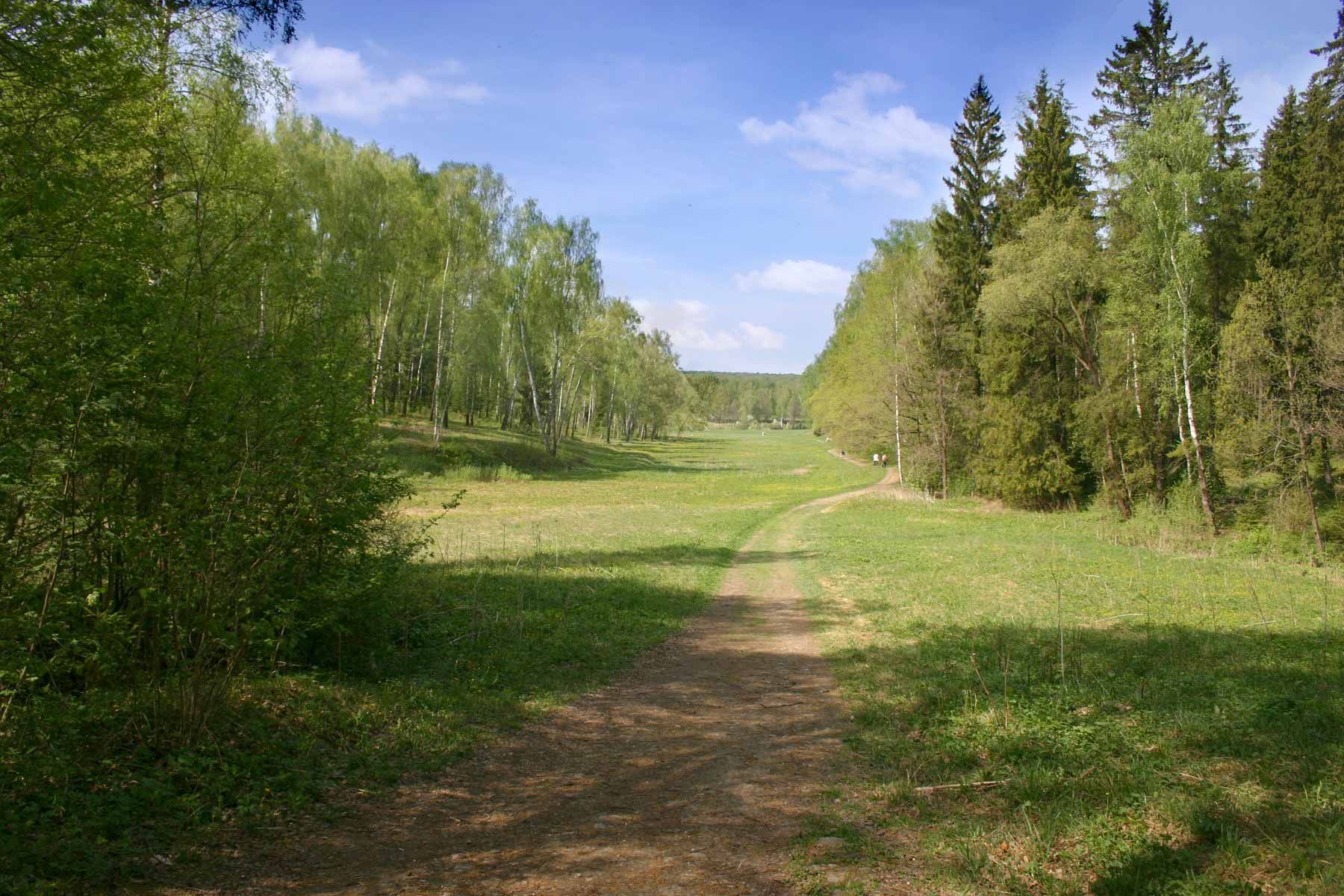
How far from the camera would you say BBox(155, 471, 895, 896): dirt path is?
450cm

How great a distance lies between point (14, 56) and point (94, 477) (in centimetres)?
315

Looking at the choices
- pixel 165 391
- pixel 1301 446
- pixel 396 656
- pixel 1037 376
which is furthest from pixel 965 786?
pixel 1037 376

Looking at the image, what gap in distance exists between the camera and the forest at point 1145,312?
23.0m

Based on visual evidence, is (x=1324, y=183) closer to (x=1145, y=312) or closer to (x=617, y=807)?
(x=1145, y=312)

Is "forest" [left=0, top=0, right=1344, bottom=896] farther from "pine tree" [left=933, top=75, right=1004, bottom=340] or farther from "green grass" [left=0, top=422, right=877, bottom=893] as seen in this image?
"pine tree" [left=933, top=75, right=1004, bottom=340]

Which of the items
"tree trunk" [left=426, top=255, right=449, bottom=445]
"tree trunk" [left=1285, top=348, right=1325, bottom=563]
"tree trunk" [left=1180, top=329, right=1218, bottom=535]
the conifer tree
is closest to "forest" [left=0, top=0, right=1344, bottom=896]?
"tree trunk" [left=1285, top=348, right=1325, bottom=563]

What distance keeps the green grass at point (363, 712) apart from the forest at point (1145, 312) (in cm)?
1686

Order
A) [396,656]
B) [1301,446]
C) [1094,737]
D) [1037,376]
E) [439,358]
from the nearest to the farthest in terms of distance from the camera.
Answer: [1094,737] → [396,656] → [1301,446] → [1037,376] → [439,358]

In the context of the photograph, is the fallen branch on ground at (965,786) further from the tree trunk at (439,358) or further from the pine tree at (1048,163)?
the tree trunk at (439,358)

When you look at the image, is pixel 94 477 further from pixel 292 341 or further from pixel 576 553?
pixel 576 553

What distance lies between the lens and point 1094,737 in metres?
6.55

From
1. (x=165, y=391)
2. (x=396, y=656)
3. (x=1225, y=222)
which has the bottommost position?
(x=396, y=656)

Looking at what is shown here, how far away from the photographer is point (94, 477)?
19.0 feet

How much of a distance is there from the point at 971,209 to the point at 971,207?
0.45 feet
